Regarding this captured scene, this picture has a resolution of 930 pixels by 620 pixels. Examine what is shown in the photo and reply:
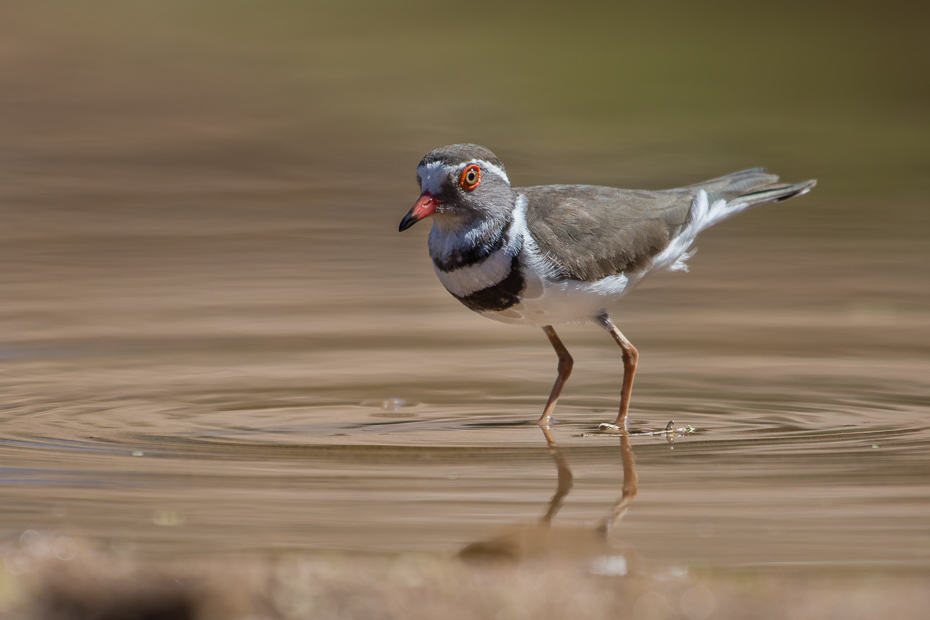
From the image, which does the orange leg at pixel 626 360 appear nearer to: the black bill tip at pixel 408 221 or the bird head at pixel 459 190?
the bird head at pixel 459 190

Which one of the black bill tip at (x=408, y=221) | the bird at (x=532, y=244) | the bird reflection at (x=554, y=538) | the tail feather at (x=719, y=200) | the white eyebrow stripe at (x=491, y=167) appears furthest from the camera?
the tail feather at (x=719, y=200)

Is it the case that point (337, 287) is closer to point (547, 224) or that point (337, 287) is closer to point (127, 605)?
point (547, 224)

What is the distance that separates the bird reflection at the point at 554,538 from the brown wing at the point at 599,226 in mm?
1475

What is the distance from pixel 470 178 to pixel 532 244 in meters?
0.38

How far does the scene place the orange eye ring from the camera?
16.8ft

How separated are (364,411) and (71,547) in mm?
2347

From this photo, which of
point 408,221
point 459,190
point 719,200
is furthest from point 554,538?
point 719,200

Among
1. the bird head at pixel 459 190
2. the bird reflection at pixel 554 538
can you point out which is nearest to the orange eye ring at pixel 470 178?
the bird head at pixel 459 190

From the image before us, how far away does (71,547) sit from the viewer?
3119mm

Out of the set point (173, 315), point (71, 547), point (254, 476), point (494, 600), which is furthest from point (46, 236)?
point (494, 600)

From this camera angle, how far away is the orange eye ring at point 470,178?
513 cm

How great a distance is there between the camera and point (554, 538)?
3.42m

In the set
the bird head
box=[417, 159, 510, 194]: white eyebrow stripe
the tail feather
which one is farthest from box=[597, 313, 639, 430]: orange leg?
box=[417, 159, 510, 194]: white eyebrow stripe

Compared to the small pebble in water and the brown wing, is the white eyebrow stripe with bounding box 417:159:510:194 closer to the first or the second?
the brown wing
